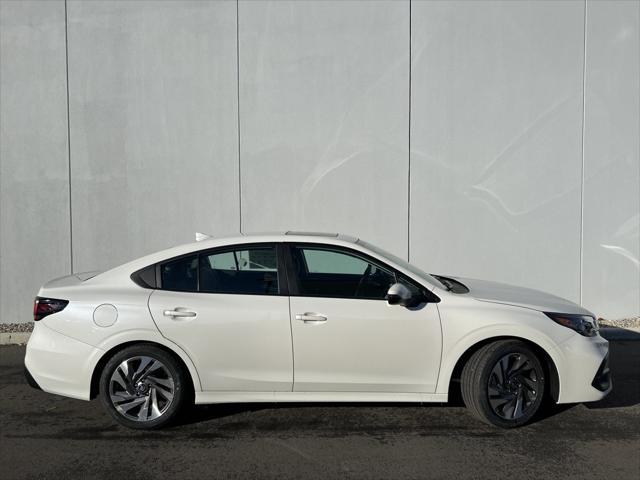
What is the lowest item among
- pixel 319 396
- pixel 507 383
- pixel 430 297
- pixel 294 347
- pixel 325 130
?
pixel 319 396

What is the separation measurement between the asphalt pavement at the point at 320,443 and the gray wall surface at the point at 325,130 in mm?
3912

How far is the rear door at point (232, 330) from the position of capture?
484 centimetres

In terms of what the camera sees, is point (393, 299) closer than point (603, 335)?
Yes

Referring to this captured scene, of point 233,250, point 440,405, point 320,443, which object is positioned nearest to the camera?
point 320,443

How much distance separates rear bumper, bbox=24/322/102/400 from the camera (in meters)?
4.82

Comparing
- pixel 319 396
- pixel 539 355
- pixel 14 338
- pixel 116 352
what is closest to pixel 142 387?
pixel 116 352

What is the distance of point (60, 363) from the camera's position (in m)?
4.85

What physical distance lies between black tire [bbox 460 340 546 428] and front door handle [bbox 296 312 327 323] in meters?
1.23

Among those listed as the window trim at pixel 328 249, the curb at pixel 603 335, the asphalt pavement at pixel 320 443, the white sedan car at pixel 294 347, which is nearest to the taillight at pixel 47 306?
the white sedan car at pixel 294 347

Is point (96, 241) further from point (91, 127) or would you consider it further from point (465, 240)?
point (465, 240)

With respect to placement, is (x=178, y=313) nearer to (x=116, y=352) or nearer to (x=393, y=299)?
(x=116, y=352)

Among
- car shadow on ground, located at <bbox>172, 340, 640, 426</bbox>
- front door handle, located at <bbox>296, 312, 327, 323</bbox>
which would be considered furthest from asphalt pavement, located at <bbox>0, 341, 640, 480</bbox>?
front door handle, located at <bbox>296, 312, 327, 323</bbox>

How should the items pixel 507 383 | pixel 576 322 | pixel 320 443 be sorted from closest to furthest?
pixel 320 443 < pixel 507 383 < pixel 576 322

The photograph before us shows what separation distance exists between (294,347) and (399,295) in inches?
35.8
